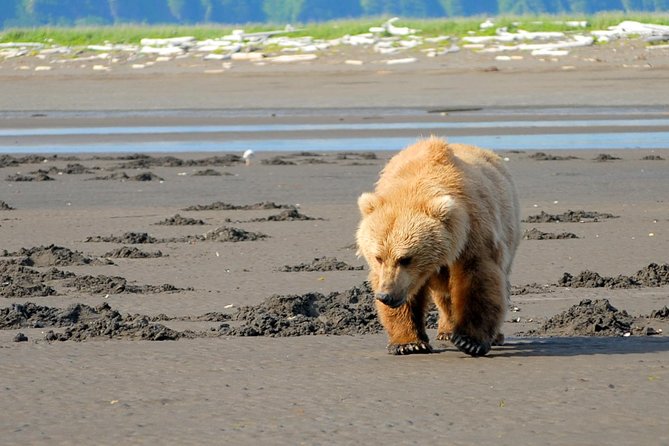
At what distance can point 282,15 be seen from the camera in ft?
578

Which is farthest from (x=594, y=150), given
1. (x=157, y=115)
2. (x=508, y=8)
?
(x=508, y=8)

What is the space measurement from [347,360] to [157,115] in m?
25.1

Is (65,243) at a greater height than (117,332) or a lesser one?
lesser

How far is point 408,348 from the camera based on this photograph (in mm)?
7270

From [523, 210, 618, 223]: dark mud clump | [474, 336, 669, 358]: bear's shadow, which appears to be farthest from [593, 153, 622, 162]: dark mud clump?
[474, 336, 669, 358]: bear's shadow

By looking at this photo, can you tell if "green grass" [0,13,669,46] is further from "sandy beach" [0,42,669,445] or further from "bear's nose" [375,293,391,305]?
→ "bear's nose" [375,293,391,305]

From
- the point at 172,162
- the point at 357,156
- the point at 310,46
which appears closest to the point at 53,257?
the point at 172,162

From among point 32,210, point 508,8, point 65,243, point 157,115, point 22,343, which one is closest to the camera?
point 22,343

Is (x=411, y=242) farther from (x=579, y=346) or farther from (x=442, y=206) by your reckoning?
(x=579, y=346)

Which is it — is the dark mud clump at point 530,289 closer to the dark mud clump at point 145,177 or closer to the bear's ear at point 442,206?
the bear's ear at point 442,206

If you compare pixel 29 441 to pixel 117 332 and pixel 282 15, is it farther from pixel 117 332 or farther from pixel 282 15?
pixel 282 15

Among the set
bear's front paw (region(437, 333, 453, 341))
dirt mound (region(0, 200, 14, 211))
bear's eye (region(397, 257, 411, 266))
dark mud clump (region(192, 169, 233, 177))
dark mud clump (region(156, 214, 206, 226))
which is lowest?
dark mud clump (region(192, 169, 233, 177))

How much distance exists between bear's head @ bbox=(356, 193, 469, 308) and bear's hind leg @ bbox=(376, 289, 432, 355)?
0.32 metres

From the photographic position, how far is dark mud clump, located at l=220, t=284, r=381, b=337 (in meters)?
7.93
